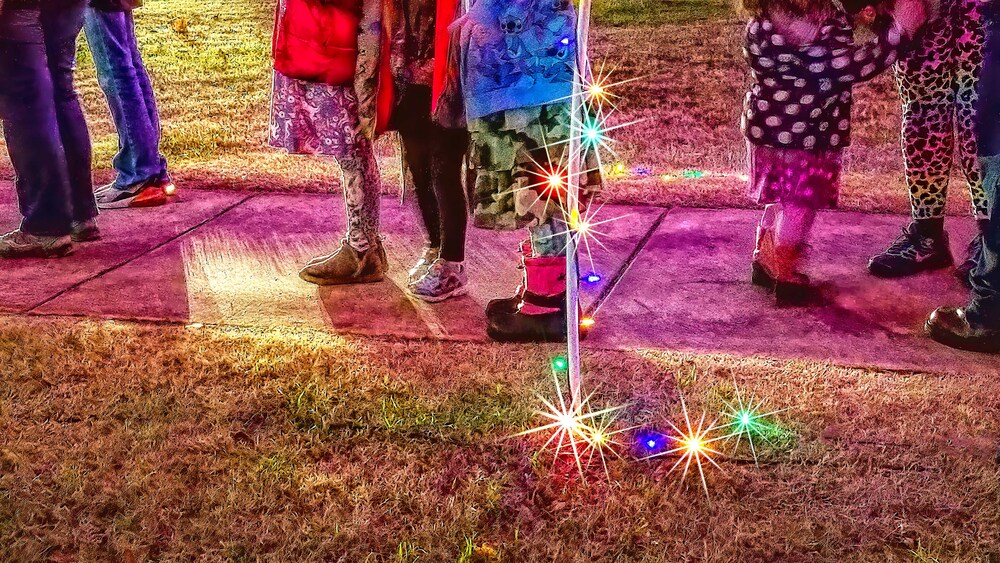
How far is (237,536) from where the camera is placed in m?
1.96

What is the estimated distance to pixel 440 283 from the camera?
3.21m

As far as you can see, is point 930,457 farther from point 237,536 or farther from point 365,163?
point 365,163

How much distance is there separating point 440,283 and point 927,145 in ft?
6.02

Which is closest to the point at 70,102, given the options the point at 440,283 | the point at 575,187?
the point at 440,283

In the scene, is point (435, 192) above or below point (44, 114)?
below

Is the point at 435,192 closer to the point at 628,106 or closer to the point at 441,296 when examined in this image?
the point at 441,296

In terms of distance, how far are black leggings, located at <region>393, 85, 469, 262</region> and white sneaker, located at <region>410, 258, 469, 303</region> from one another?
44mm

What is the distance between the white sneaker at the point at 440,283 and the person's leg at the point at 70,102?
5.40ft

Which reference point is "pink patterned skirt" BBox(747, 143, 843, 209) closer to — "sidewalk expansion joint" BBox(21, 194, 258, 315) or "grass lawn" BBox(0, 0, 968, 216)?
"grass lawn" BBox(0, 0, 968, 216)

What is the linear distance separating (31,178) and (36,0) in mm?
711

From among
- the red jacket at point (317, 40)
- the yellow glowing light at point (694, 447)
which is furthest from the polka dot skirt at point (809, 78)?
the red jacket at point (317, 40)

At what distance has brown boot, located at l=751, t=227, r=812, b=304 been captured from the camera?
3090 mm

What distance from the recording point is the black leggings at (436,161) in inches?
118

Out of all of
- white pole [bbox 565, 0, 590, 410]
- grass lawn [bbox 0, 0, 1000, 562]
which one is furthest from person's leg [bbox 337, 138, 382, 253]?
white pole [bbox 565, 0, 590, 410]
